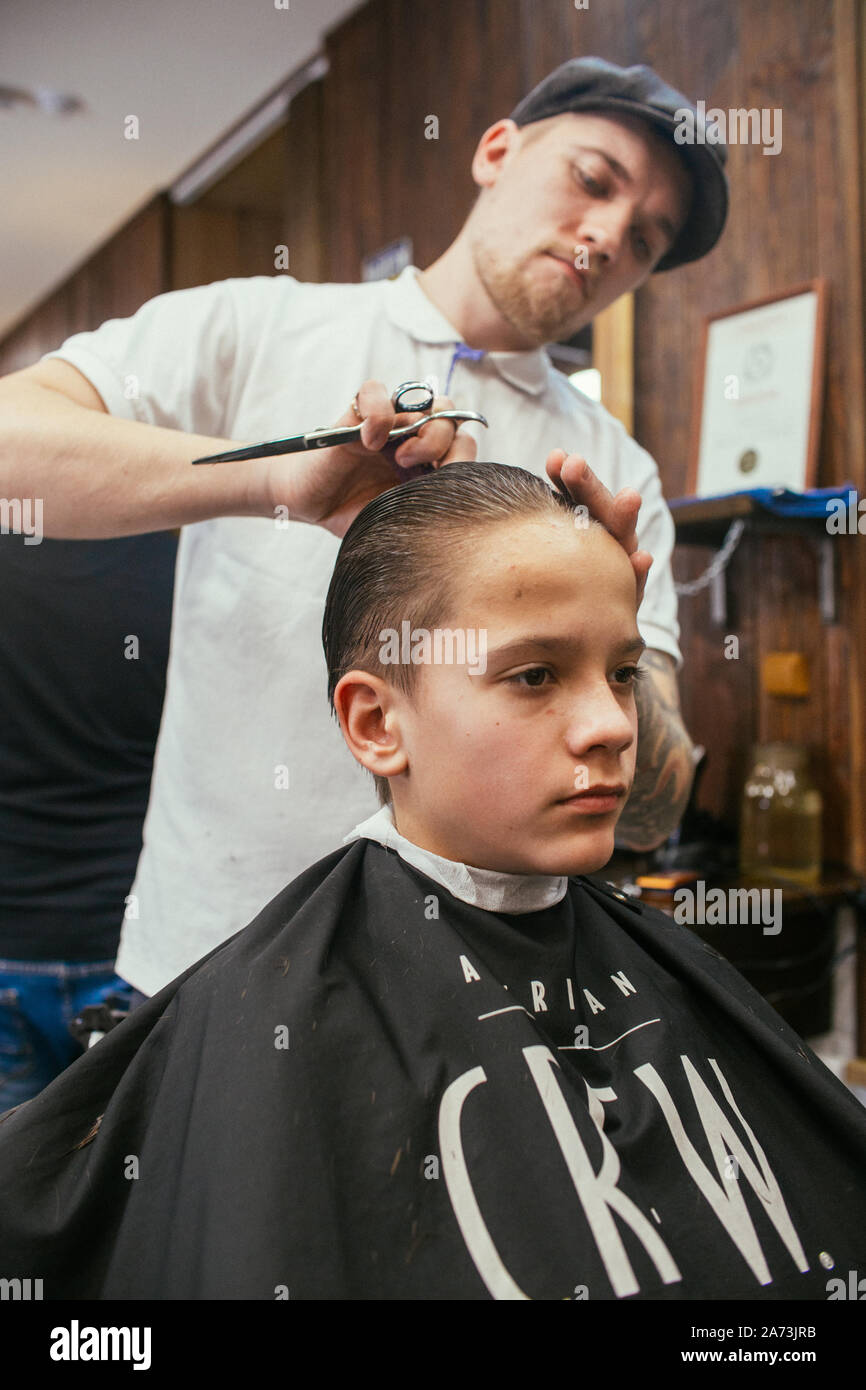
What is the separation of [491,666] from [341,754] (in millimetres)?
357

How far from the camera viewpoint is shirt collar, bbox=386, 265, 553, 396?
4.24 ft

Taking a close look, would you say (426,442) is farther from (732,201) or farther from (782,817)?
(732,201)

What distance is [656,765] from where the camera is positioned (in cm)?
123

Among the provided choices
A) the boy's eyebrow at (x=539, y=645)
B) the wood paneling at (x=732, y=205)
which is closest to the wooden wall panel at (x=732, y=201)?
the wood paneling at (x=732, y=205)

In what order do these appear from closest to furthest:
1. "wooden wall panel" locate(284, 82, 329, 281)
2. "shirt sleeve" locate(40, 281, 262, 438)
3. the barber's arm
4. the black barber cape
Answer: the black barber cape
the barber's arm
"shirt sleeve" locate(40, 281, 262, 438)
"wooden wall panel" locate(284, 82, 329, 281)

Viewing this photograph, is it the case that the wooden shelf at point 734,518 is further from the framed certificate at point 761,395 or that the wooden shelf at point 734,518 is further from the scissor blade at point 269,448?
the scissor blade at point 269,448

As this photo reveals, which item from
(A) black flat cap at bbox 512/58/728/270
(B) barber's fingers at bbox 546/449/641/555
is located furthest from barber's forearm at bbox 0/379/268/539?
(A) black flat cap at bbox 512/58/728/270

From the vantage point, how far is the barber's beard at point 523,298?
4.03 feet

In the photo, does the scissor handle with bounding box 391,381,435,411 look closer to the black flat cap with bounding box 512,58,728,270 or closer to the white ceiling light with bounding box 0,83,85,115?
the black flat cap with bounding box 512,58,728,270

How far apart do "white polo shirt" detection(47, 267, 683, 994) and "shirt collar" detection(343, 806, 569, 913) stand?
15cm

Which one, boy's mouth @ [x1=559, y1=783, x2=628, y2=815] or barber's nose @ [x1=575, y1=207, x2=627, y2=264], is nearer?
boy's mouth @ [x1=559, y1=783, x2=628, y2=815]

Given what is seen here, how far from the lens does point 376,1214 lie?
0.77 m

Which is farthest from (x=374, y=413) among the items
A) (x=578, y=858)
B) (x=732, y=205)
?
(x=732, y=205)
